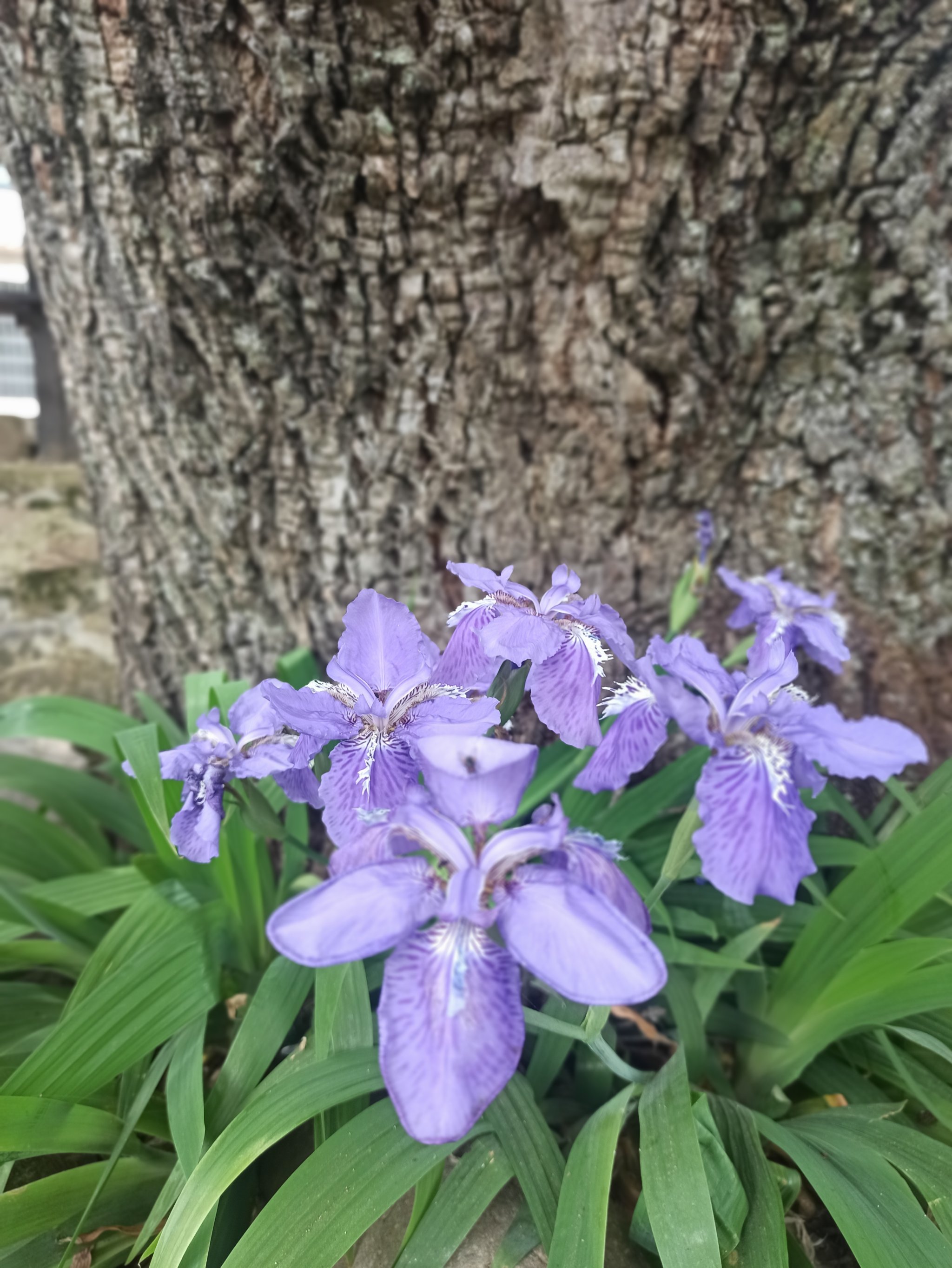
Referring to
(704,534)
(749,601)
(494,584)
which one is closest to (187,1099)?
(494,584)

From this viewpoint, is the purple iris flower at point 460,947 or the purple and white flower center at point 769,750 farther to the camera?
the purple and white flower center at point 769,750

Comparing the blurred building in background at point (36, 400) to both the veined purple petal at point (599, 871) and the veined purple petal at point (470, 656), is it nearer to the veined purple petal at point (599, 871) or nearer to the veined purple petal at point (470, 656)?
the veined purple petal at point (470, 656)

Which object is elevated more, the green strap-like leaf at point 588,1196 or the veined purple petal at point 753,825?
the veined purple petal at point 753,825

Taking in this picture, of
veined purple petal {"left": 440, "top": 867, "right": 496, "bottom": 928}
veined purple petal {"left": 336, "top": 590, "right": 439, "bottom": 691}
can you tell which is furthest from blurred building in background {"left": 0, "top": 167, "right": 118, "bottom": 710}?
veined purple petal {"left": 440, "top": 867, "right": 496, "bottom": 928}

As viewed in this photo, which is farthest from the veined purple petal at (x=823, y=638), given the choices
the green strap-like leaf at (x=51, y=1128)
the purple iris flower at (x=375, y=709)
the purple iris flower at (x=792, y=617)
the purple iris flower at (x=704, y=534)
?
the green strap-like leaf at (x=51, y=1128)

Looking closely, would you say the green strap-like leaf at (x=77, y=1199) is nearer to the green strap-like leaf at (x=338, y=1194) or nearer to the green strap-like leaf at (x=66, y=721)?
the green strap-like leaf at (x=338, y=1194)

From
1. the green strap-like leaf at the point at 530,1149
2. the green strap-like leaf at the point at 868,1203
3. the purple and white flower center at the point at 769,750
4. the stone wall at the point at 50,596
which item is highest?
the purple and white flower center at the point at 769,750

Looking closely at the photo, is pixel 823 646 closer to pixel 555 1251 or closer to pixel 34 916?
pixel 555 1251

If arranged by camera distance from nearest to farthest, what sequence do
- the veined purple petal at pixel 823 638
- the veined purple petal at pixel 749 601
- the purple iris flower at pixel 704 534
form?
the veined purple petal at pixel 823 638, the veined purple petal at pixel 749 601, the purple iris flower at pixel 704 534

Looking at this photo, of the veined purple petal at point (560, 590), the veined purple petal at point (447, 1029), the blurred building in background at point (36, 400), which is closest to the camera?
the veined purple petal at point (447, 1029)

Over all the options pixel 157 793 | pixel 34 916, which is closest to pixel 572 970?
pixel 157 793
